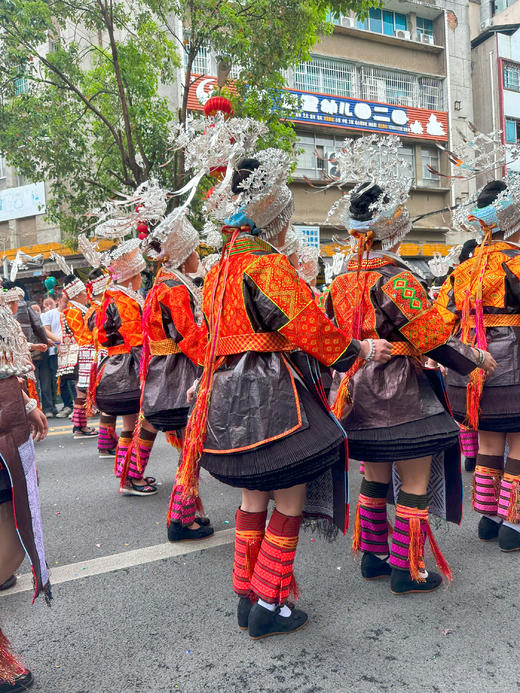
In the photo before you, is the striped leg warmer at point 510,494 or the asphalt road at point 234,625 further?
the striped leg warmer at point 510,494

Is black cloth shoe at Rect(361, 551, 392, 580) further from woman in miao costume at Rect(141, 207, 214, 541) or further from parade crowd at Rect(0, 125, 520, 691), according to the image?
woman in miao costume at Rect(141, 207, 214, 541)

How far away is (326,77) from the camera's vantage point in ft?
62.8

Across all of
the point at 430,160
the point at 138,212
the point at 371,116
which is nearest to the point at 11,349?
the point at 138,212

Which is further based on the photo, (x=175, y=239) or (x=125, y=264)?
(x=125, y=264)

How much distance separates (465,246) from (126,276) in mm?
3266

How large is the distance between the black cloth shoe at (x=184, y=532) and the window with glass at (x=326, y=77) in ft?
57.0

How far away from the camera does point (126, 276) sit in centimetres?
497

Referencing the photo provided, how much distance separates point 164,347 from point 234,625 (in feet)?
6.40

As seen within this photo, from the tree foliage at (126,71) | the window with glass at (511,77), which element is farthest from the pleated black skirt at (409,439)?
the window with glass at (511,77)

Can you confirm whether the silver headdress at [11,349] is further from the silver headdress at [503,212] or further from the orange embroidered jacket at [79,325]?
the orange embroidered jacket at [79,325]

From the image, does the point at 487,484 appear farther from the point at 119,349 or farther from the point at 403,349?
the point at 119,349

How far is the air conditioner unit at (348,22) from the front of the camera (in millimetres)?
19625

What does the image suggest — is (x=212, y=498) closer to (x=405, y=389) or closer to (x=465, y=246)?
(x=405, y=389)

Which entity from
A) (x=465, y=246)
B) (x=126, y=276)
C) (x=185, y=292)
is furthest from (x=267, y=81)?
(x=185, y=292)
